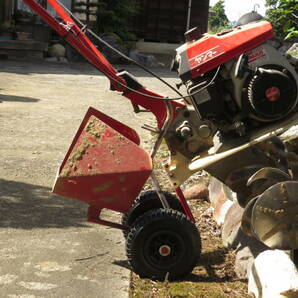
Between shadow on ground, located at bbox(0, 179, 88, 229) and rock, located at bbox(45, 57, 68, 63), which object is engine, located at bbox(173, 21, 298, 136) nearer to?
shadow on ground, located at bbox(0, 179, 88, 229)

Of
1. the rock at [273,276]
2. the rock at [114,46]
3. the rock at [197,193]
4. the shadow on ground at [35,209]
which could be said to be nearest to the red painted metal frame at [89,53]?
the rock at [273,276]

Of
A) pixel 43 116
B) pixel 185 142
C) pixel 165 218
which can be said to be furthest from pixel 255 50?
pixel 43 116

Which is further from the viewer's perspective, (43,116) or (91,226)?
(43,116)

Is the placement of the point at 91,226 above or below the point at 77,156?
below

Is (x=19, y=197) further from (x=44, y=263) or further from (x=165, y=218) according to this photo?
(x=165, y=218)

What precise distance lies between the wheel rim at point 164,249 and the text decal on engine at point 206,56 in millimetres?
1118

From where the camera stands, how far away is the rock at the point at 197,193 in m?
6.62

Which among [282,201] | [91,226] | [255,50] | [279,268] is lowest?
[91,226]

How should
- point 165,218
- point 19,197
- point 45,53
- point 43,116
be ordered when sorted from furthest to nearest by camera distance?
1. point 45,53
2. point 43,116
3. point 19,197
4. point 165,218

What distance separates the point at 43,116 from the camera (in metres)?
10.4

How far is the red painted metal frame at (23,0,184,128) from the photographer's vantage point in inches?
182

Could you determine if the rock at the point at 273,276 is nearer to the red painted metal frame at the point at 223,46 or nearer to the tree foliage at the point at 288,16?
the red painted metal frame at the point at 223,46

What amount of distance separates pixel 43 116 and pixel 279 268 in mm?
6753

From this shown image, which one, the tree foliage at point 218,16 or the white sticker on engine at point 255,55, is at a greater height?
the white sticker on engine at point 255,55
